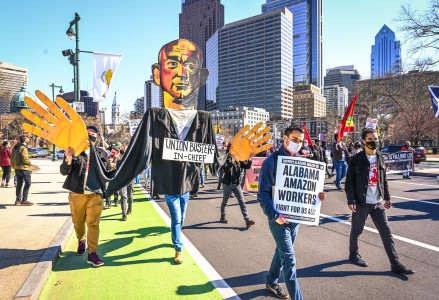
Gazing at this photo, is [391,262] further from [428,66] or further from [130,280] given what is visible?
[428,66]

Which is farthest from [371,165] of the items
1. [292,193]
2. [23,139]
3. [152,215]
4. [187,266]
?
[23,139]

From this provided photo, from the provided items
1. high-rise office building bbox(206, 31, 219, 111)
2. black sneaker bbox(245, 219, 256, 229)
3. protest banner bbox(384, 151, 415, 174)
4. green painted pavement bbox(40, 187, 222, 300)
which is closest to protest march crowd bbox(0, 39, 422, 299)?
green painted pavement bbox(40, 187, 222, 300)

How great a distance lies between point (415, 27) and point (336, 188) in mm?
20734

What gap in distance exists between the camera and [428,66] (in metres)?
24.8

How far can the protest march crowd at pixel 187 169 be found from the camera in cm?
329

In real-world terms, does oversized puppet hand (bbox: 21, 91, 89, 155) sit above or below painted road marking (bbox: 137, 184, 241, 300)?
above

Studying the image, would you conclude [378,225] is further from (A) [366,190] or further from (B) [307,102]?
(B) [307,102]

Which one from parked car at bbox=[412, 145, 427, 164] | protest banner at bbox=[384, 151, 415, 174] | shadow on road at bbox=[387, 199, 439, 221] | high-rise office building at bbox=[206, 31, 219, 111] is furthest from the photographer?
high-rise office building at bbox=[206, 31, 219, 111]

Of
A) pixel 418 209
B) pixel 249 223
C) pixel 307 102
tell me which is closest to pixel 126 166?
pixel 249 223

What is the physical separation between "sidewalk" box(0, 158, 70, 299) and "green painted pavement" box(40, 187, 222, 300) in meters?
0.36

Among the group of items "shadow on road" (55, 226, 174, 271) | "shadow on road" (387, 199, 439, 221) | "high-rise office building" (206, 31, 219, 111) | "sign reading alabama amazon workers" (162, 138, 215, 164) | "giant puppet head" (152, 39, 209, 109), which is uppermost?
"high-rise office building" (206, 31, 219, 111)

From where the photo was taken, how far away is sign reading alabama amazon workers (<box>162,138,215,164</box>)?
4613 mm

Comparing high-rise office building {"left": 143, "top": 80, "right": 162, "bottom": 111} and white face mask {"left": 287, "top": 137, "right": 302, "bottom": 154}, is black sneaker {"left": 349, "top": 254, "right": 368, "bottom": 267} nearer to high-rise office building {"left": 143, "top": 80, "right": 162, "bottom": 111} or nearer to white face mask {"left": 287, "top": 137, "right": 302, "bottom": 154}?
white face mask {"left": 287, "top": 137, "right": 302, "bottom": 154}

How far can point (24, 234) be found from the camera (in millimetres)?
5637
